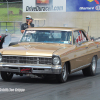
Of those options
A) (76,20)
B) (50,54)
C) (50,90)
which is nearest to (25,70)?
(50,54)

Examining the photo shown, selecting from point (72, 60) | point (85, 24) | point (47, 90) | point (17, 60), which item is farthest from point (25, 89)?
point (85, 24)

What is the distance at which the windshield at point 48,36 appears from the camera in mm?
9464

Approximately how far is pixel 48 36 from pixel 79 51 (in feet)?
3.39

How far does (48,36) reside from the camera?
9656mm

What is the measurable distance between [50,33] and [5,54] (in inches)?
69.4

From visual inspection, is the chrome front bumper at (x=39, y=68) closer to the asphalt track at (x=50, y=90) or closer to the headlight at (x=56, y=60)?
the headlight at (x=56, y=60)

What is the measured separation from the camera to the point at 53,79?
9195 mm

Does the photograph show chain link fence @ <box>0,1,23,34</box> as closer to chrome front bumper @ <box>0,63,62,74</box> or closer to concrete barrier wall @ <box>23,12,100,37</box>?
concrete barrier wall @ <box>23,12,100,37</box>

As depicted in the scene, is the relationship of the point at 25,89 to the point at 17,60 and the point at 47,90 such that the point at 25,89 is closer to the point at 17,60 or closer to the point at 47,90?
the point at 47,90

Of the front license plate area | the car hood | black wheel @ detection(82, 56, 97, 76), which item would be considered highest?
the car hood

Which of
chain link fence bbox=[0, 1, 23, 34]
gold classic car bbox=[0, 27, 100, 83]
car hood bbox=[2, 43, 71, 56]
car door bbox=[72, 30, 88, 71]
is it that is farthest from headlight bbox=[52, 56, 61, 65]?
chain link fence bbox=[0, 1, 23, 34]

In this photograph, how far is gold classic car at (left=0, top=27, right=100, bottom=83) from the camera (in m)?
8.11

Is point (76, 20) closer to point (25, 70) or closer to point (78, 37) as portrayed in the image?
point (78, 37)

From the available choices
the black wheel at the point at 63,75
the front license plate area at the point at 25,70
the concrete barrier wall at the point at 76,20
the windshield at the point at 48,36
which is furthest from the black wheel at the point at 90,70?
the concrete barrier wall at the point at 76,20
